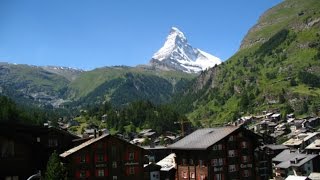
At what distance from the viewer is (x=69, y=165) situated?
72.2 m

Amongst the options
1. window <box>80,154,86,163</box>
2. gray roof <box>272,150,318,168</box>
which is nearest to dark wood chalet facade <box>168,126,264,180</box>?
window <box>80,154,86,163</box>

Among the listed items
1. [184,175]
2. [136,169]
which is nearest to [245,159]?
[184,175]

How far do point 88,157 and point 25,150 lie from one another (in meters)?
11.6

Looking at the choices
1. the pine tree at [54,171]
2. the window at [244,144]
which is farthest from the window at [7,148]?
the window at [244,144]

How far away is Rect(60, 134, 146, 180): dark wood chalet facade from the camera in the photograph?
72.8 metres

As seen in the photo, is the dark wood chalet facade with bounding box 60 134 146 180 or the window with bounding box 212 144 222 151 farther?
the window with bounding box 212 144 222 151

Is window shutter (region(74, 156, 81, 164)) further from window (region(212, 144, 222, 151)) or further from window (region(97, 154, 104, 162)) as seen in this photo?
window (region(212, 144, 222, 151))

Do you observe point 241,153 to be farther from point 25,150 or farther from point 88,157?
point 25,150

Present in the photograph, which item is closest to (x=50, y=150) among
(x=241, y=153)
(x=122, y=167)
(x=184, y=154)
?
(x=122, y=167)

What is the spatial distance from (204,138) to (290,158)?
51357 mm

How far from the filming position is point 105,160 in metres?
75.9

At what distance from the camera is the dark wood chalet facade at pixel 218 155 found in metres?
83.4

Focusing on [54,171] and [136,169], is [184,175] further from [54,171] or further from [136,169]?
[54,171]

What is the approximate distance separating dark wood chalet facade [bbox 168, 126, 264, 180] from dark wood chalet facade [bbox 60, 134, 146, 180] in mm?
10953
